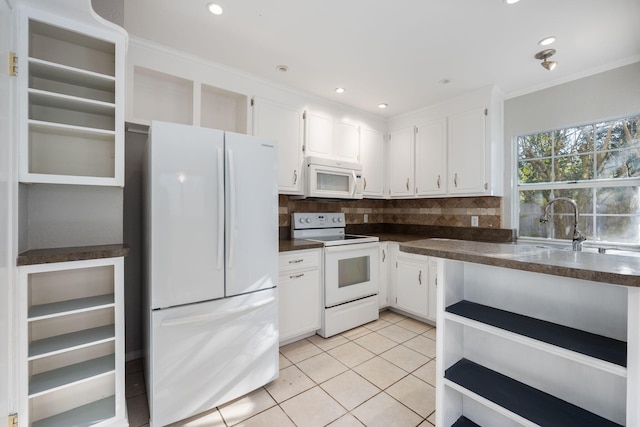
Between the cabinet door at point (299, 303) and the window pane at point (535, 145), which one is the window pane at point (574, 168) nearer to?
the window pane at point (535, 145)

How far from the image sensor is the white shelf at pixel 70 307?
1.31m

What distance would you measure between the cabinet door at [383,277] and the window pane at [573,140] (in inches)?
76.1

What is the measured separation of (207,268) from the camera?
5.57ft

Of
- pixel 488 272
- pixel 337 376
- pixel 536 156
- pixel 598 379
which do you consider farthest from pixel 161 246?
pixel 536 156

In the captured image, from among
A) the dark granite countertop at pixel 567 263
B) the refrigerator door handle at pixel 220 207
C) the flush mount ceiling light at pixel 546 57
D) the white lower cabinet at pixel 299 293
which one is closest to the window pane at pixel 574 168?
the flush mount ceiling light at pixel 546 57

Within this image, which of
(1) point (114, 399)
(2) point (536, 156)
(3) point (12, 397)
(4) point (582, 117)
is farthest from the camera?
(2) point (536, 156)

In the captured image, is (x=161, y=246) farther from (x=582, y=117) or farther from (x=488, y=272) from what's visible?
(x=582, y=117)

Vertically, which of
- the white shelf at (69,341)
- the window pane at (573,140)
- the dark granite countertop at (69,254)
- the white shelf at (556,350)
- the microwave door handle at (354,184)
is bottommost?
the white shelf at (69,341)

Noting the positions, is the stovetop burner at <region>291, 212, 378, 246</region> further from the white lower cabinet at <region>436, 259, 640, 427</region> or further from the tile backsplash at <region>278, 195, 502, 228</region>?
the white lower cabinet at <region>436, 259, 640, 427</region>

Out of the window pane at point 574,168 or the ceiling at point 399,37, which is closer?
the ceiling at point 399,37

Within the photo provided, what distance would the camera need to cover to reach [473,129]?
290cm

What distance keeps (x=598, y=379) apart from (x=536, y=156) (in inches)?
95.6

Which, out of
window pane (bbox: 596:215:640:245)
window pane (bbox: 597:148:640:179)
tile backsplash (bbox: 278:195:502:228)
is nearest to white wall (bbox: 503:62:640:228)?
tile backsplash (bbox: 278:195:502:228)

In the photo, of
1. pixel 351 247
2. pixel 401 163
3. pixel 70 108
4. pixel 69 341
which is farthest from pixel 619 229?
pixel 70 108
